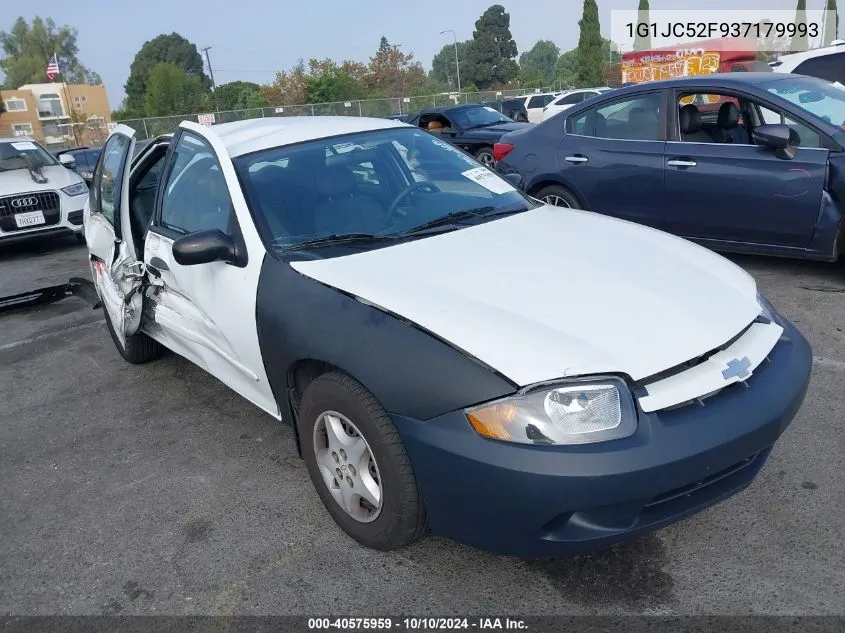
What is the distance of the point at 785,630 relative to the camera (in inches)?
82.7

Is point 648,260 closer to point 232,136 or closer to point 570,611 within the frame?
point 570,611

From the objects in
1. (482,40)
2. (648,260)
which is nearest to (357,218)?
(648,260)

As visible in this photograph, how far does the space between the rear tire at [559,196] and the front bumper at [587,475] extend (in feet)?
13.2

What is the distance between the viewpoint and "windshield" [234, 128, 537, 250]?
3090mm

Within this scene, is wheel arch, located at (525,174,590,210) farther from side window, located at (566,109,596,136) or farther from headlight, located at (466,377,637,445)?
headlight, located at (466,377,637,445)

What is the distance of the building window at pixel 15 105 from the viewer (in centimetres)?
6719

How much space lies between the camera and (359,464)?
2.48m

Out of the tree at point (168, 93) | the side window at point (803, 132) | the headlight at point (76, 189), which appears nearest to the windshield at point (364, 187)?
the side window at point (803, 132)

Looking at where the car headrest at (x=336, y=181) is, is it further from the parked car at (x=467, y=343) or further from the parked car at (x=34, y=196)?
the parked car at (x=34, y=196)

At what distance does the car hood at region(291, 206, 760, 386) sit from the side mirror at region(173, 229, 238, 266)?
1.46 feet

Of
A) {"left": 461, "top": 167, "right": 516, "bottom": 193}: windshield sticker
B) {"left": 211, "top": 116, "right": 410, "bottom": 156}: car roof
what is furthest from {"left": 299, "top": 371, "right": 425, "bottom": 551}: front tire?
{"left": 461, "top": 167, "right": 516, "bottom": 193}: windshield sticker

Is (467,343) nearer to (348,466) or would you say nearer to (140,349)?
(348,466)

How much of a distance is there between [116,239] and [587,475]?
3.53 metres

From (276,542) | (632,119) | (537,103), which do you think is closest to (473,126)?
(632,119)
